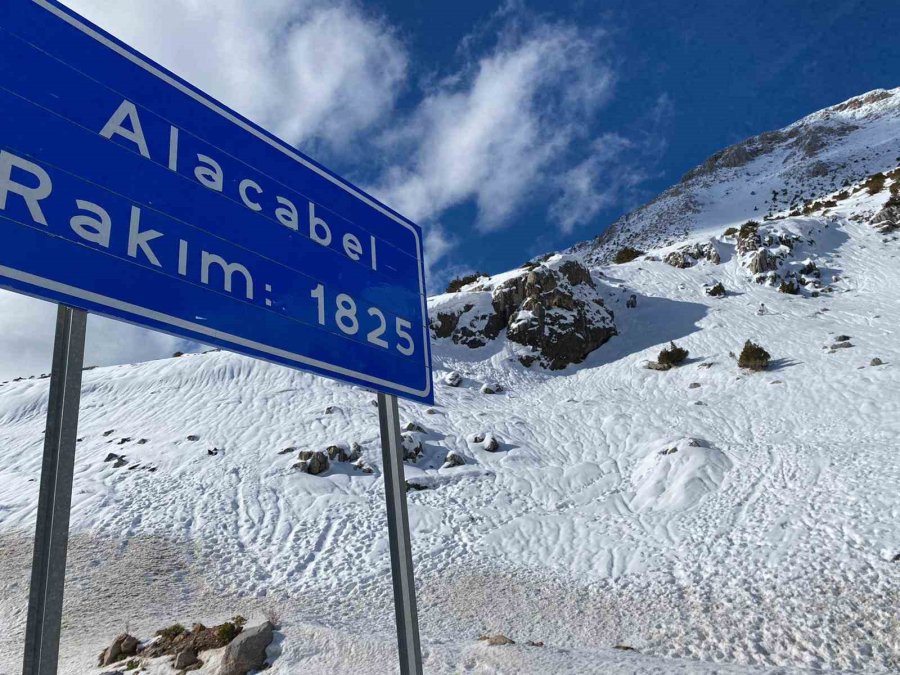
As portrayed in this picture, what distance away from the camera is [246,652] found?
7391 millimetres

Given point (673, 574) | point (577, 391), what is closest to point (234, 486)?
point (673, 574)

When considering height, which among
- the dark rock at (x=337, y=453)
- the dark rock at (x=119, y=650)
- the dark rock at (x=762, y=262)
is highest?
the dark rock at (x=762, y=262)

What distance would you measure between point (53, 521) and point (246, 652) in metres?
7.22

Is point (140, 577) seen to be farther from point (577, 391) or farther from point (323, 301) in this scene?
point (577, 391)

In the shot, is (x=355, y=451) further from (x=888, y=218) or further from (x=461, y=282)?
(x=888, y=218)

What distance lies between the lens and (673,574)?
977cm

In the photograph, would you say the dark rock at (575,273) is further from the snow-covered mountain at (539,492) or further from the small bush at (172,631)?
the small bush at (172,631)

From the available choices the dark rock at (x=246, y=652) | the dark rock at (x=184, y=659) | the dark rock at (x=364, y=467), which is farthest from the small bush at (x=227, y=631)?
the dark rock at (x=364, y=467)

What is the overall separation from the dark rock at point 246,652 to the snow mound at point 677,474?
8154 mm

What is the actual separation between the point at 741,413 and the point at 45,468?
1748cm

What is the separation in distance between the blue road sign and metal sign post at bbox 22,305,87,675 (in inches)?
8.0

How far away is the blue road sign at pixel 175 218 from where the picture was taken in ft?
4.79

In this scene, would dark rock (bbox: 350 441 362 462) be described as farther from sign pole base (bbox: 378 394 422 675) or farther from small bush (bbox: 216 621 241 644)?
sign pole base (bbox: 378 394 422 675)

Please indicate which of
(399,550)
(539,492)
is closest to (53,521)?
(399,550)
